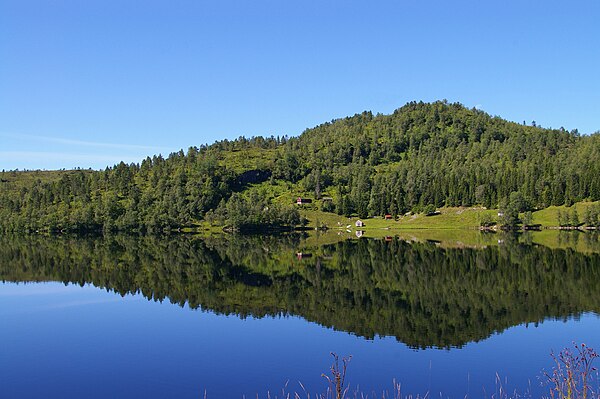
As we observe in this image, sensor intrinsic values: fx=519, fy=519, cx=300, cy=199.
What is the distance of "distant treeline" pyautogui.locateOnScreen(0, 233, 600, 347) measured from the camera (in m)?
47.7

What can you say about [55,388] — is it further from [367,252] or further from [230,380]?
[367,252]

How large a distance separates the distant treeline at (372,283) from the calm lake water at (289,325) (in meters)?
0.27

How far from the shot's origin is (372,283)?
69.2m

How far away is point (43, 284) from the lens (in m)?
75.9

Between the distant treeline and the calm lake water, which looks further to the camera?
the distant treeline

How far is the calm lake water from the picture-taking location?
1272 inches

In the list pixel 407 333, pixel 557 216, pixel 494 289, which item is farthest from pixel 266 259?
pixel 557 216

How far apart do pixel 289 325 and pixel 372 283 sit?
80.9 feet

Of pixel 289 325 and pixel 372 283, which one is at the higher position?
pixel 372 283

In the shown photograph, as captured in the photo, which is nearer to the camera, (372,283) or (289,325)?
(289,325)

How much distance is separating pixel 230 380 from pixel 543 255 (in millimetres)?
78502

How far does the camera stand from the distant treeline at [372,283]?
4772cm

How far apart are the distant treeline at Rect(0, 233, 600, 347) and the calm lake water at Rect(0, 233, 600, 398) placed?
274 millimetres

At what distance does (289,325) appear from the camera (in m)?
46.9
